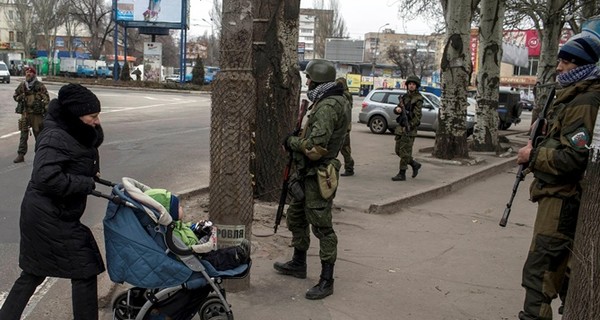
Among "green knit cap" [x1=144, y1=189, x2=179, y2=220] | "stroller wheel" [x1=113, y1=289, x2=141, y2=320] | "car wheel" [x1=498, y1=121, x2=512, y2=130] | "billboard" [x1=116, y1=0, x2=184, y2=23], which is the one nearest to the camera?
"green knit cap" [x1=144, y1=189, x2=179, y2=220]

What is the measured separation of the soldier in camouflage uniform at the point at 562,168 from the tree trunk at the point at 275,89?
3913mm

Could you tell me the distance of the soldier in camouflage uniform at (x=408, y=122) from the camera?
32.4 ft

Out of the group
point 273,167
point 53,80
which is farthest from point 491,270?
point 53,80

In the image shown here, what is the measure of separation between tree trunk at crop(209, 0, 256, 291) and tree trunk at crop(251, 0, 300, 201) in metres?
2.70

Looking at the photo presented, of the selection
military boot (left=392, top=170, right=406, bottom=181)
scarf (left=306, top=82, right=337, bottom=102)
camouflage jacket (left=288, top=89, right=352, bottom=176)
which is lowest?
military boot (left=392, top=170, right=406, bottom=181)

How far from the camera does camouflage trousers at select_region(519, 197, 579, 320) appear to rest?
3.49 meters

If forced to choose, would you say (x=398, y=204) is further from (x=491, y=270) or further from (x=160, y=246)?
(x=160, y=246)

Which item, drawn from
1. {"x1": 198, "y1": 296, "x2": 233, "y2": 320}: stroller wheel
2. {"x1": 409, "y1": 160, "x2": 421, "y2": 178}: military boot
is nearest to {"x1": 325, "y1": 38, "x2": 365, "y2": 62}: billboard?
{"x1": 409, "y1": 160, "x2": 421, "y2": 178}: military boot

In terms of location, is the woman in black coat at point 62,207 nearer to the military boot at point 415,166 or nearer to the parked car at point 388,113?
the military boot at point 415,166

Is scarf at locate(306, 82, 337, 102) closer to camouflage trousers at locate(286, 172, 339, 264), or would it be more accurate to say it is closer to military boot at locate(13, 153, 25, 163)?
camouflage trousers at locate(286, 172, 339, 264)

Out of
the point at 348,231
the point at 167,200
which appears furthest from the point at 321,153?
the point at 348,231

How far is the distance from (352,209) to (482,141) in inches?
348

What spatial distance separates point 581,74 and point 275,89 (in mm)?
4146

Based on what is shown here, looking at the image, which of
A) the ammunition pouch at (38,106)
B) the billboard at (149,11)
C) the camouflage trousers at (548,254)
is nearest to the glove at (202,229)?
the camouflage trousers at (548,254)
